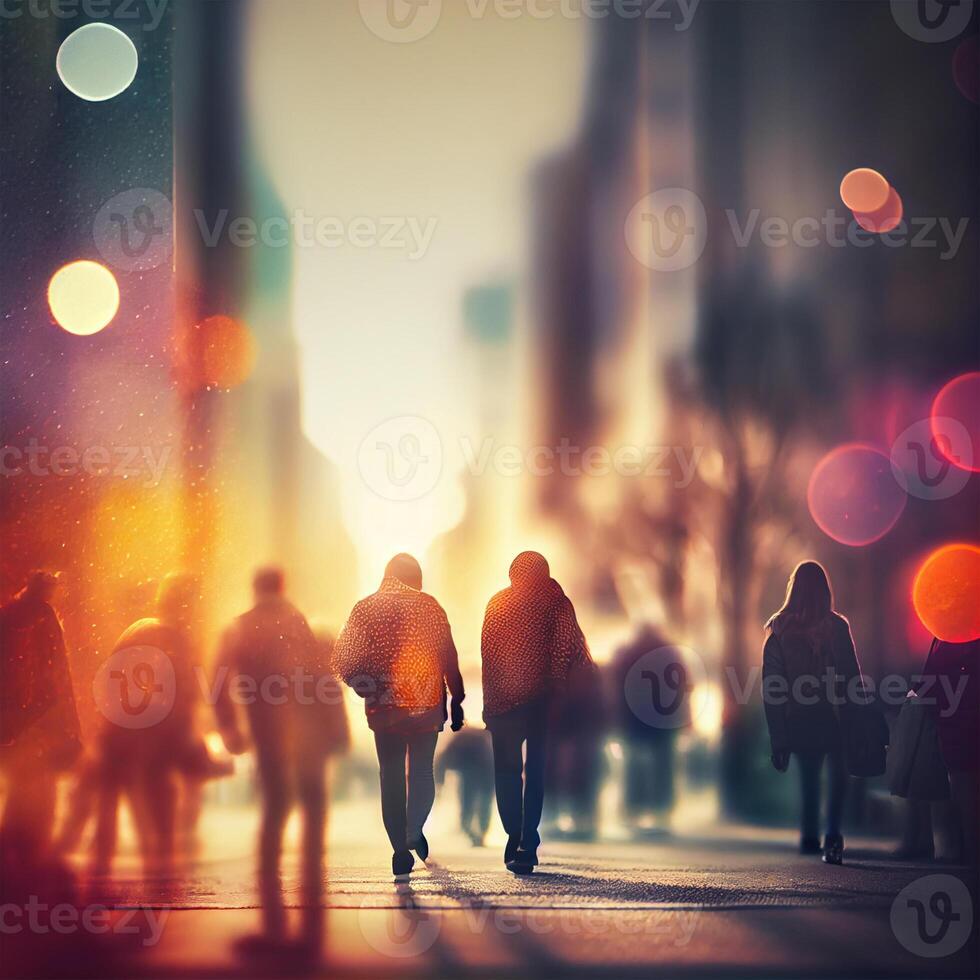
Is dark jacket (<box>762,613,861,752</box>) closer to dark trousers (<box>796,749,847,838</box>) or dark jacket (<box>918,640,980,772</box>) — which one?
dark trousers (<box>796,749,847,838</box>)

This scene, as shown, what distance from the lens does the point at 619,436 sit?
6613mm

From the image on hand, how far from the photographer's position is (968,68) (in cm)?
674

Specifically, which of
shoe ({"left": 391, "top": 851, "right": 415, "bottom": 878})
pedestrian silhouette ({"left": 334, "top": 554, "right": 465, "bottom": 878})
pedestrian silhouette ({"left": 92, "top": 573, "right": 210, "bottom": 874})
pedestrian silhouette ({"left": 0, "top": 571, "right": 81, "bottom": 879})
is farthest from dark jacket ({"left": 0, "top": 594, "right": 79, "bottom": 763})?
shoe ({"left": 391, "top": 851, "right": 415, "bottom": 878})

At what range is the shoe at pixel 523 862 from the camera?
6.39 m

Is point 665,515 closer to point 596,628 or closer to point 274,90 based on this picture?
point 596,628

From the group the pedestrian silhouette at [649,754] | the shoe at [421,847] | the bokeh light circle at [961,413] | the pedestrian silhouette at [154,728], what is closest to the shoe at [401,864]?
the shoe at [421,847]

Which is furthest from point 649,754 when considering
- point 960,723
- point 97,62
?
point 97,62

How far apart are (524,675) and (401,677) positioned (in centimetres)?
65

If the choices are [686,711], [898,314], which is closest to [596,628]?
[686,711]

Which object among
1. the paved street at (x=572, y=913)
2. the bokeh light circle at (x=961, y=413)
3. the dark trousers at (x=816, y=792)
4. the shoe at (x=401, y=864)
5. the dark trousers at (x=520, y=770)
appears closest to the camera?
the paved street at (x=572, y=913)

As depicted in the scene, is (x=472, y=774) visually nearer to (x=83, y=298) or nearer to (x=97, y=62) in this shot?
(x=83, y=298)

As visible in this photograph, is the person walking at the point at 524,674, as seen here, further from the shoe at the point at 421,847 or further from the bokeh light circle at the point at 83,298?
the bokeh light circle at the point at 83,298

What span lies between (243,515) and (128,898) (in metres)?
2.01

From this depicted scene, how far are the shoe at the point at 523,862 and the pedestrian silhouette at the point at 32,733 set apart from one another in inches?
92.3
